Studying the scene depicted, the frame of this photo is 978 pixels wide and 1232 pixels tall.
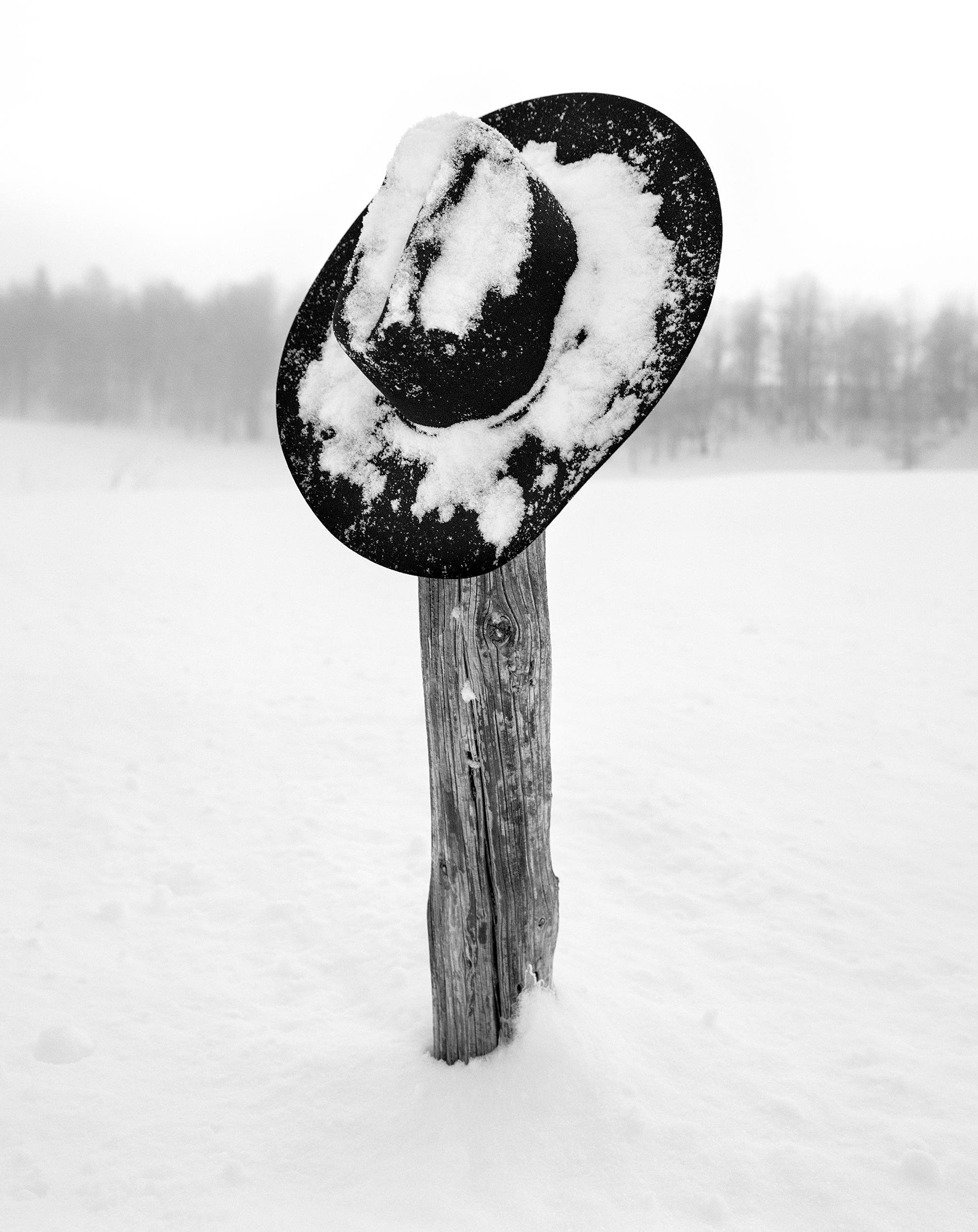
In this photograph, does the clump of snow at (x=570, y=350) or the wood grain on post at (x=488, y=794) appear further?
the wood grain on post at (x=488, y=794)

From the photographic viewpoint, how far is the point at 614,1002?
204 centimetres

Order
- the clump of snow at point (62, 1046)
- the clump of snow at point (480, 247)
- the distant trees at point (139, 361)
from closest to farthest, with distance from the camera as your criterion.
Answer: the clump of snow at point (480, 247) < the clump of snow at point (62, 1046) < the distant trees at point (139, 361)

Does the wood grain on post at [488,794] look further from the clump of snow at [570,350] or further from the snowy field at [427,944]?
the clump of snow at [570,350]

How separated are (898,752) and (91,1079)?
3.85m

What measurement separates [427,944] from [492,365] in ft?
6.00

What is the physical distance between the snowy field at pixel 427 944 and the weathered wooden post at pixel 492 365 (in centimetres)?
59

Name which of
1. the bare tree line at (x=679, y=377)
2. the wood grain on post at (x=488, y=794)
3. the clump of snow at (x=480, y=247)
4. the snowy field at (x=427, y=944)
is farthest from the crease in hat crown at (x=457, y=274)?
the bare tree line at (x=679, y=377)

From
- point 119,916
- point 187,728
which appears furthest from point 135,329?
point 119,916

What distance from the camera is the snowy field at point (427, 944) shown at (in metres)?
1.54

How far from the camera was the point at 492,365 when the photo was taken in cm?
124

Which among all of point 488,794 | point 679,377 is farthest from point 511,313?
point 679,377

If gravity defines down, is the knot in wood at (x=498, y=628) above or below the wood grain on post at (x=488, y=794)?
above

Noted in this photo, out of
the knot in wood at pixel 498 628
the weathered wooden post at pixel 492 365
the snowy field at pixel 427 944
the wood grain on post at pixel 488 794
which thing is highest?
the weathered wooden post at pixel 492 365

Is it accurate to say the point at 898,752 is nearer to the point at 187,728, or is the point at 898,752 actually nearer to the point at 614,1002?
the point at 614,1002
